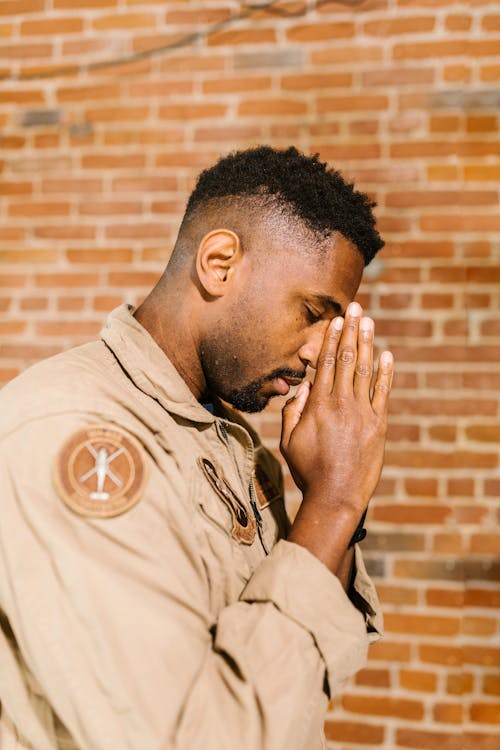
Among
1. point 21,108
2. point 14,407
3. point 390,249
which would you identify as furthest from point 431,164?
point 14,407

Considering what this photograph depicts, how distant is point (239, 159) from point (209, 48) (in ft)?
3.54

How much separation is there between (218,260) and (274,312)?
0.57ft

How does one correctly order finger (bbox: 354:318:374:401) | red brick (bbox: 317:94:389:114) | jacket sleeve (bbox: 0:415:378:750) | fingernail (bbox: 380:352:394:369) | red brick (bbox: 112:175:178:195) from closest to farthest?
jacket sleeve (bbox: 0:415:378:750)
finger (bbox: 354:318:374:401)
fingernail (bbox: 380:352:394:369)
red brick (bbox: 317:94:389:114)
red brick (bbox: 112:175:178:195)

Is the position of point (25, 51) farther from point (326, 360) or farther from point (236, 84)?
point (326, 360)

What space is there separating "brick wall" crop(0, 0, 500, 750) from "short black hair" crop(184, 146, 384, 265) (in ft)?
2.66

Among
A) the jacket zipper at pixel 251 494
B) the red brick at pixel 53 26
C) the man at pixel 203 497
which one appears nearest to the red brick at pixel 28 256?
the red brick at pixel 53 26

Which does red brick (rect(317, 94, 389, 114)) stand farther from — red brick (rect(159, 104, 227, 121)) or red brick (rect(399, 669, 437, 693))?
red brick (rect(399, 669, 437, 693))

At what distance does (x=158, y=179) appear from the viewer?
2.61 metres

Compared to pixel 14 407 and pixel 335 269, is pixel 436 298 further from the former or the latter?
pixel 14 407

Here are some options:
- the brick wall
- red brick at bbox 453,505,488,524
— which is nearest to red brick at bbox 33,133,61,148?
the brick wall

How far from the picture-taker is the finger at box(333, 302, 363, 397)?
1.55 meters

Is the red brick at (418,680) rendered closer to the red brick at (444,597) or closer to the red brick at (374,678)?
the red brick at (374,678)

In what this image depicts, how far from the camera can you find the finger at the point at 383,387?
155 centimetres

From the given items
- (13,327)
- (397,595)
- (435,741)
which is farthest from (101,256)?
(435,741)
